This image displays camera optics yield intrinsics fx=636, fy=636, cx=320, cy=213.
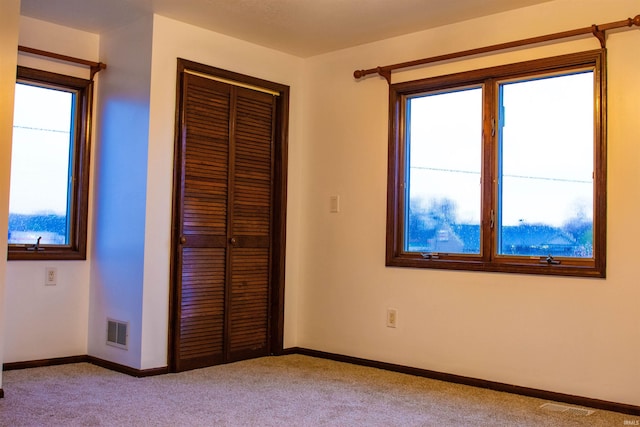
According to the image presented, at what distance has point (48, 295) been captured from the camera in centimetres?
406

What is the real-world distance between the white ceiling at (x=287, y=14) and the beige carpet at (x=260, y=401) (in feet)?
7.11

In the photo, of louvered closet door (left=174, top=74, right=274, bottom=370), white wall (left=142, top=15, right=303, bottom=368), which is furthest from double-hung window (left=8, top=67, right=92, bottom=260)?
louvered closet door (left=174, top=74, right=274, bottom=370)

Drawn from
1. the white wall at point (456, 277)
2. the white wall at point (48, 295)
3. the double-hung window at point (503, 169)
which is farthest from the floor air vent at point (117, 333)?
the double-hung window at point (503, 169)

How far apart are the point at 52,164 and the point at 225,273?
132 cm

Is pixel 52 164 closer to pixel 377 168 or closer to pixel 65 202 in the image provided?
pixel 65 202

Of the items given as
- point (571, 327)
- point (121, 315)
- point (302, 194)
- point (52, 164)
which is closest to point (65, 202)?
point (52, 164)

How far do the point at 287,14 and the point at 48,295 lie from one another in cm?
232

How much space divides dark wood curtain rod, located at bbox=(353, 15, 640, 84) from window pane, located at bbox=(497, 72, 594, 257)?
0.71 feet

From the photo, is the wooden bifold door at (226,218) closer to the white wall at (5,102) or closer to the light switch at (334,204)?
the light switch at (334,204)

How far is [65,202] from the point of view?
4188mm

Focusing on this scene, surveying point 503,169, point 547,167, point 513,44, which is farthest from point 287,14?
point 547,167

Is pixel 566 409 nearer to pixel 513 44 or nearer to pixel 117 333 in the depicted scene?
pixel 513 44

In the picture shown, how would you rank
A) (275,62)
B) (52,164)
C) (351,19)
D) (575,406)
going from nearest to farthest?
(575,406)
(351,19)
(52,164)
(275,62)

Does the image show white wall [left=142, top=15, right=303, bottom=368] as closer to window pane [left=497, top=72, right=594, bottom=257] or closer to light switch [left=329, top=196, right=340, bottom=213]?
light switch [left=329, top=196, right=340, bottom=213]
